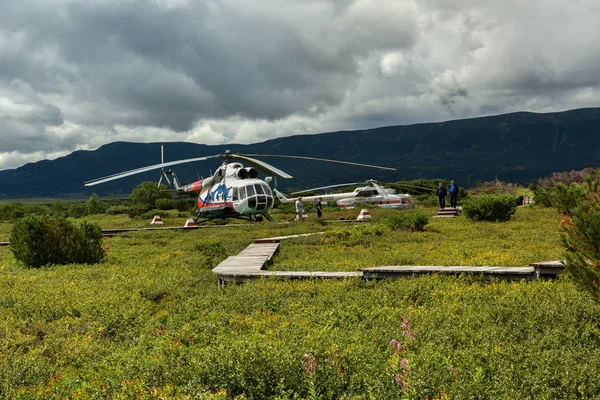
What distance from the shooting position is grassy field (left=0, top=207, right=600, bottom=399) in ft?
14.5

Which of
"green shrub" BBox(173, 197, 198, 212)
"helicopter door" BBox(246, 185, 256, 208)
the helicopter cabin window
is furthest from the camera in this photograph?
"green shrub" BBox(173, 197, 198, 212)

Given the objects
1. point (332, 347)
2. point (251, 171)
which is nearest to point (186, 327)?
point (332, 347)

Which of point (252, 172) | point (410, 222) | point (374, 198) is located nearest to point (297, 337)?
point (410, 222)

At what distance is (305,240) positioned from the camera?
58.2ft

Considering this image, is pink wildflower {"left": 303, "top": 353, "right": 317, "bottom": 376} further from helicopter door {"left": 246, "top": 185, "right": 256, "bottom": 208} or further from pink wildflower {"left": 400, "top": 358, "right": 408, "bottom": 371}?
helicopter door {"left": 246, "top": 185, "right": 256, "bottom": 208}

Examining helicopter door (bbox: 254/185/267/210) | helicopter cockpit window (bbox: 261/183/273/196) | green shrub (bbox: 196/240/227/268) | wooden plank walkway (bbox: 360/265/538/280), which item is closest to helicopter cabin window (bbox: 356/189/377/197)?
helicopter cockpit window (bbox: 261/183/273/196)

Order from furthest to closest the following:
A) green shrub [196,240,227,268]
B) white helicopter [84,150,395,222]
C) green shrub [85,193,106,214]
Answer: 1. green shrub [85,193,106,214]
2. white helicopter [84,150,395,222]
3. green shrub [196,240,227,268]

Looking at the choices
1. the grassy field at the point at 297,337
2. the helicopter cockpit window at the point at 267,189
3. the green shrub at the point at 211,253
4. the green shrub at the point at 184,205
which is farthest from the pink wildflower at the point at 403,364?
the green shrub at the point at 184,205

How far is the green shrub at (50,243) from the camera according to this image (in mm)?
14578

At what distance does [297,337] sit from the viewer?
5.74m

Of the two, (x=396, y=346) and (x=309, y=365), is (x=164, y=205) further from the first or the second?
(x=309, y=365)

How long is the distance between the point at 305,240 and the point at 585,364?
1342 centimetres

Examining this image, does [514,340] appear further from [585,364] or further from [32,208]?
[32,208]

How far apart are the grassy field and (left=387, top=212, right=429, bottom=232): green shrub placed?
316 inches
